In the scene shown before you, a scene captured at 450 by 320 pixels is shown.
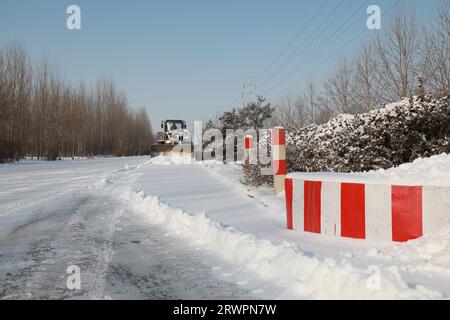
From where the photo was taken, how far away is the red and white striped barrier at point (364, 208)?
3.99 m

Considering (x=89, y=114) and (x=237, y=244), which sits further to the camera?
(x=89, y=114)

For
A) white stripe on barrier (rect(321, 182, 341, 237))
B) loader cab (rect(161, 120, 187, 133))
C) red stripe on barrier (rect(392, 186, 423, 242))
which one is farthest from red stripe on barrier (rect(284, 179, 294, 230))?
loader cab (rect(161, 120, 187, 133))

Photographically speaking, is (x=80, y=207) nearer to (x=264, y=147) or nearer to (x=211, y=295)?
(x=264, y=147)

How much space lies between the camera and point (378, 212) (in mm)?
4352

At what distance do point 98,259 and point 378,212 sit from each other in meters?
2.98

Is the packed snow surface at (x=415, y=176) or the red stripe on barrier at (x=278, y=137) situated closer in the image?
the packed snow surface at (x=415, y=176)

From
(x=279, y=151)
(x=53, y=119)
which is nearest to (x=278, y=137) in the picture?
(x=279, y=151)

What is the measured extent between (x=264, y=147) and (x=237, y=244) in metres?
5.80

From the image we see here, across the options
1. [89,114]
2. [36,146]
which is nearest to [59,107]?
[36,146]

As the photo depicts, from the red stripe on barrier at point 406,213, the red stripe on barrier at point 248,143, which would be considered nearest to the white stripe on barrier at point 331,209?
the red stripe on barrier at point 406,213

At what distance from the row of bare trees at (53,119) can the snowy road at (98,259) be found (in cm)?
2629

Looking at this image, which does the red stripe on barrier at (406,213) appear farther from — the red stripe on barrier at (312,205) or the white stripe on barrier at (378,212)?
the red stripe on barrier at (312,205)

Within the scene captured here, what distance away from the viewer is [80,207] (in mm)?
7578
